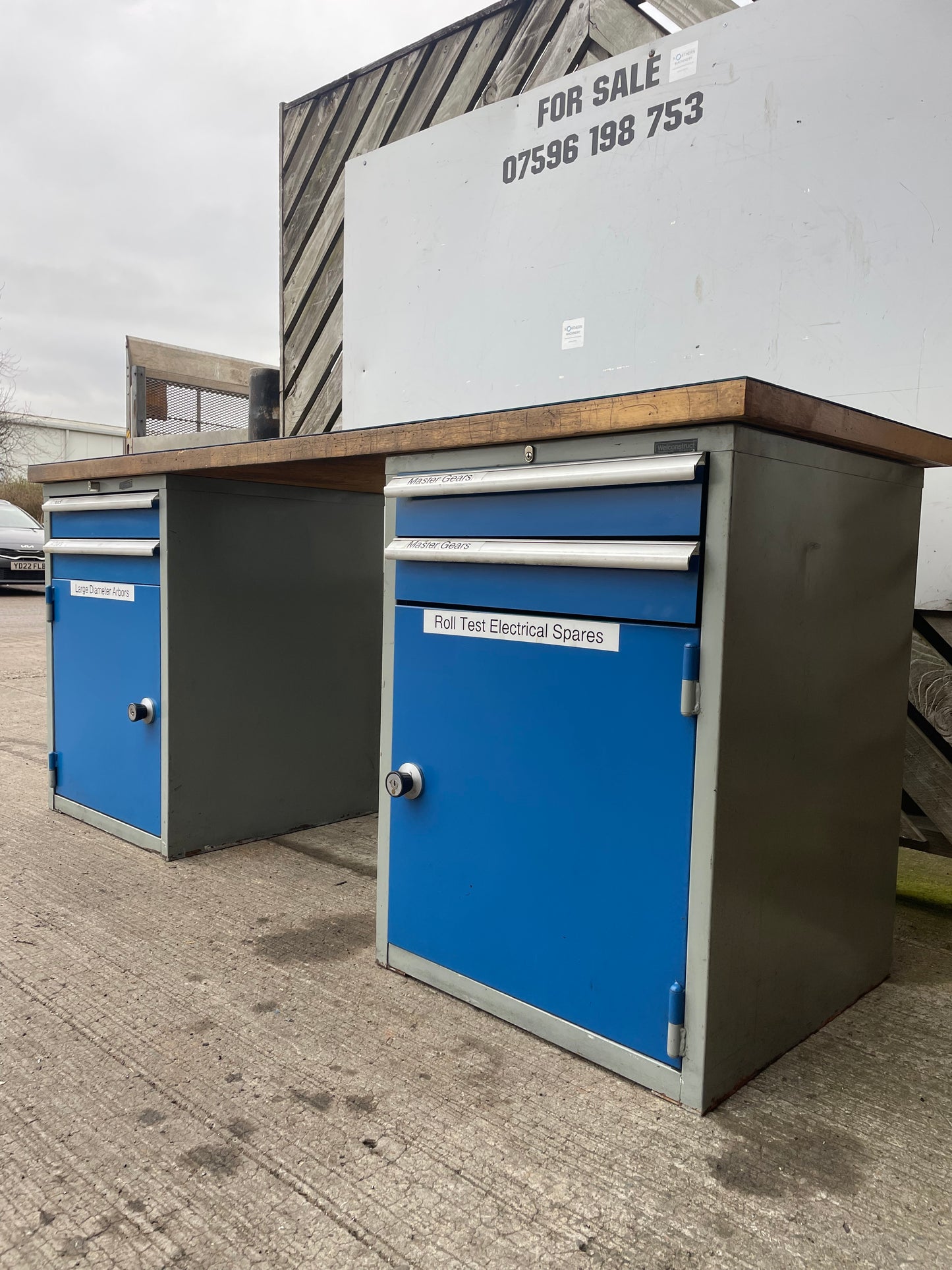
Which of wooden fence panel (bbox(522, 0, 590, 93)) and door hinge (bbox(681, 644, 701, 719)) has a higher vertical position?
wooden fence panel (bbox(522, 0, 590, 93))

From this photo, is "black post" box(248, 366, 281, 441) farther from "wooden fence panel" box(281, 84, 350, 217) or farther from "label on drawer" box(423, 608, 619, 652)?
"label on drawer" box(423, 608, 619, 652)

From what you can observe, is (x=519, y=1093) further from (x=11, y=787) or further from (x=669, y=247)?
(x=11, y=787)

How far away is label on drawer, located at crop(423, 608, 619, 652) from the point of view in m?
1.77

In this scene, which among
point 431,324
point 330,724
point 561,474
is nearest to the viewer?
point 561,474

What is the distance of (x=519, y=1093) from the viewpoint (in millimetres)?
1727

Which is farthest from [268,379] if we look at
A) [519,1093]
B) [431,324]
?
[519,1093]

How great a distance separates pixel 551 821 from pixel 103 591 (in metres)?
2.01

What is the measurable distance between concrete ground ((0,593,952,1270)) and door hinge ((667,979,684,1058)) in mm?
114

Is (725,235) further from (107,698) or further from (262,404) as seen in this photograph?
(107,698)

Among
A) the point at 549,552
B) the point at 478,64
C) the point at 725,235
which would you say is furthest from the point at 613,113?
the point at 549,552

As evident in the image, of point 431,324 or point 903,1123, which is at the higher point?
point 431,324

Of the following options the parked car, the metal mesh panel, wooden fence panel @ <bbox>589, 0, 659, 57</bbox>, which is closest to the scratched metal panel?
wooden fence panel @ <bbox>589, 0, 659, 57</bbox>

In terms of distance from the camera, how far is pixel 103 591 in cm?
317

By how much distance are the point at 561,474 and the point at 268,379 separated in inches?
94.7
